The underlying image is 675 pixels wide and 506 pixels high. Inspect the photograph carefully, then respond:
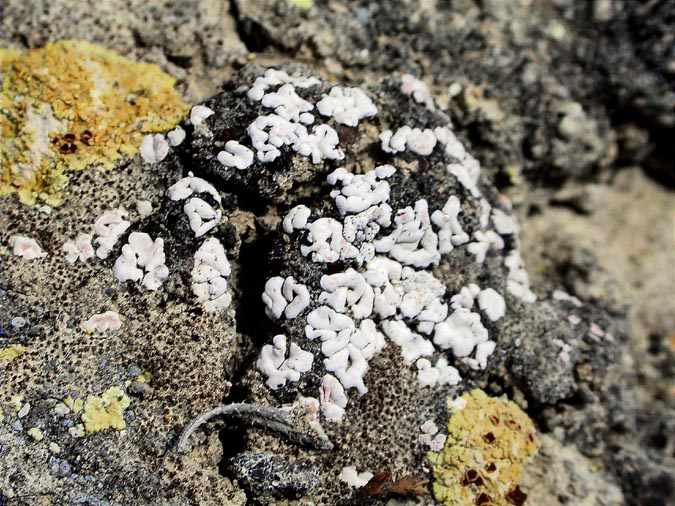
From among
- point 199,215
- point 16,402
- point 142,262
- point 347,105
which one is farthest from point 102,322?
point 347,105

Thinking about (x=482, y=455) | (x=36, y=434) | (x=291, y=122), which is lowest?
(x=36, y=434)

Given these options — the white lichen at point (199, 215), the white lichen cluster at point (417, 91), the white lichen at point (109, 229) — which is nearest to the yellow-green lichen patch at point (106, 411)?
the white lichen at point (109, 229)

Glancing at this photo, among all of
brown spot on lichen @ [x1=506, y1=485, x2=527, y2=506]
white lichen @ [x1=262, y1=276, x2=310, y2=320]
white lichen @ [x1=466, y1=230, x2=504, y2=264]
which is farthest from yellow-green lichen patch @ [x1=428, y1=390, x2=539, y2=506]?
white lichen @ [x1=262, y1=276, x2=310, y2=320]

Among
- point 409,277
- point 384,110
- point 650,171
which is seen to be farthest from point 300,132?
point 650,171

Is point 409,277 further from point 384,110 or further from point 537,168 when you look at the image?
point 537,168

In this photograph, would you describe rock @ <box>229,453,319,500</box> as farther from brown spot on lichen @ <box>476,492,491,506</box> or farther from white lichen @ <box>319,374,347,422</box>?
brown spot on lichen @ <box>476,492,491,506</box>

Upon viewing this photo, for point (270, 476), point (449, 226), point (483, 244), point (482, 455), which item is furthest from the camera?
point (483, 244)

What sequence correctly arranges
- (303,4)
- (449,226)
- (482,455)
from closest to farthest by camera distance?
(482,455)
(449,226)
(303,4)

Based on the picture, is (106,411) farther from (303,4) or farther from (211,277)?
(303,4)
